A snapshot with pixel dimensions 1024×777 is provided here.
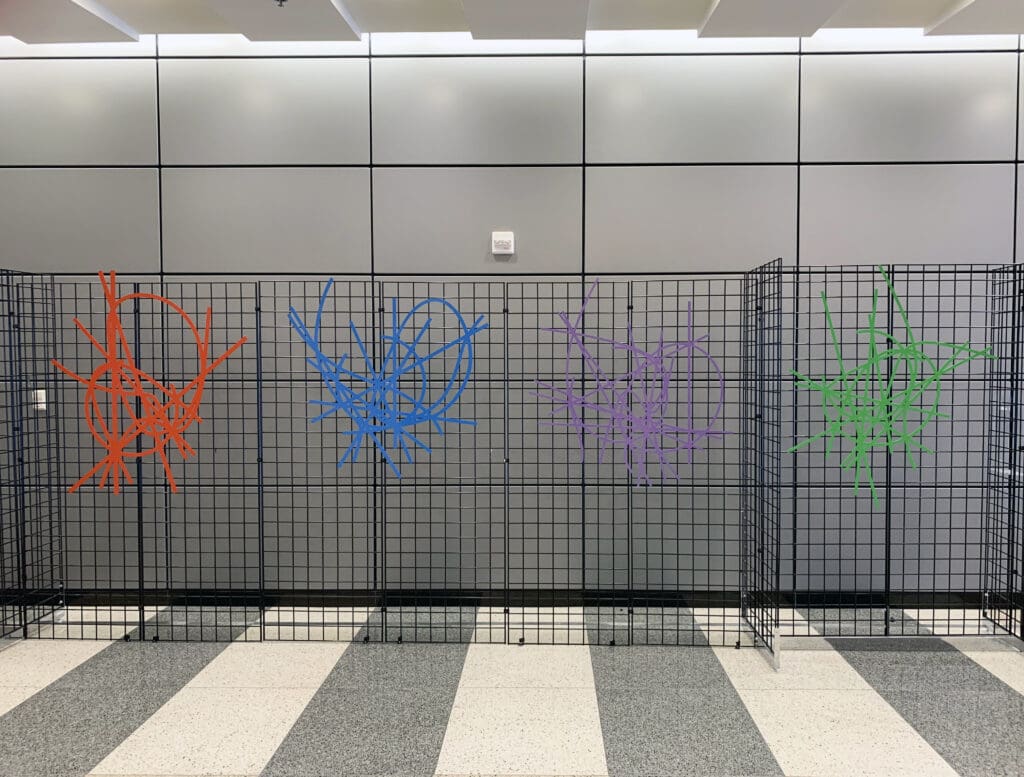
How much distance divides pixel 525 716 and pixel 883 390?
8.57 ft

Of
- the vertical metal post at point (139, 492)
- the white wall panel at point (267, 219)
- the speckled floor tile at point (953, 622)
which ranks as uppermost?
the white wall panel at point (267, 219)

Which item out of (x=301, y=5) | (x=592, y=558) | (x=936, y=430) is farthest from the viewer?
(x=592, y=558)

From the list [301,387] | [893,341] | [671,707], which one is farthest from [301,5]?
[671,707]

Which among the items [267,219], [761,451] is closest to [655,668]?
[761,451]

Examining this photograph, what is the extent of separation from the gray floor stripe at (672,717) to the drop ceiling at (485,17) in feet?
11.2

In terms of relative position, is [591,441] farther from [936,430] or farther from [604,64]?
[604,64]

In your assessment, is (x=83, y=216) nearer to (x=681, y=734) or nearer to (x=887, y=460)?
(x=681, y=734)

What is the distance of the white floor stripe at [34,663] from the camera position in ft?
10.3

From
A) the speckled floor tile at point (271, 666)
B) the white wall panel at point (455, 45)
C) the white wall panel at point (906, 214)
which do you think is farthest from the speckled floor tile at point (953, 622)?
the white wall panel at point (455, 45)

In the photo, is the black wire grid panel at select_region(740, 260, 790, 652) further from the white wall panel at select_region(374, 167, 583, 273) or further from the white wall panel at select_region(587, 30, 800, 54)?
the white wall panel at select_region(587, 30, 800, 54)

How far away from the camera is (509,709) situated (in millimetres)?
2957

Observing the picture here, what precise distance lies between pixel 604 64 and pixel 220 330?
2.83 metres

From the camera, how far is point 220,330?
4.12 metres

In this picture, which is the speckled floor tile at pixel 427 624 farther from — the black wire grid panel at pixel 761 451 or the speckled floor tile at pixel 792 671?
the black wire grid panel at pixel 761 451
